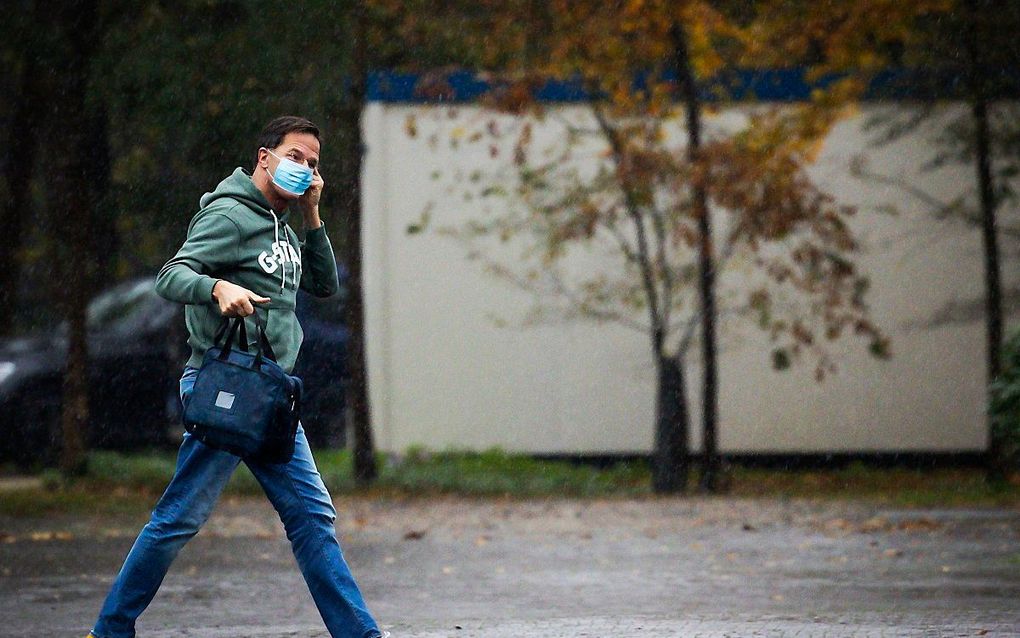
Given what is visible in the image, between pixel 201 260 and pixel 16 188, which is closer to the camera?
pixel 201 260

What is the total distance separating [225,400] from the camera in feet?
17.1

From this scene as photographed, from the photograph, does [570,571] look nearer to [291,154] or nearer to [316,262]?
[316,262]

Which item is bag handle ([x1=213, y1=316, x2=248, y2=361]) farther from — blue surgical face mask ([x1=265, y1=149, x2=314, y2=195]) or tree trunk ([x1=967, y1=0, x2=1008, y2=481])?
tree trunk ([x1=967, y1=0, x2=1008, y2=481])

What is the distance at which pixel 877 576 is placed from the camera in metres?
8.30

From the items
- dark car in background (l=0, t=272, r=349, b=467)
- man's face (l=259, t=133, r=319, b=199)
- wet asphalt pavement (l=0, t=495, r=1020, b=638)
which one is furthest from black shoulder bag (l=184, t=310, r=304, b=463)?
dark car in background (l=0, t=272, r=349, b=467)

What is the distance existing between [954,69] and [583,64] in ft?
9.28

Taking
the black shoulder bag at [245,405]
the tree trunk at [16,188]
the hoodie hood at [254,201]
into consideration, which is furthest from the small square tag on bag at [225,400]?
the tree trunk at [16,188]

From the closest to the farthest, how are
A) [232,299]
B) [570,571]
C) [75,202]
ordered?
[232,299] < [570,571] < [75,202]

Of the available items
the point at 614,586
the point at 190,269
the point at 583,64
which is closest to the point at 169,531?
the point at 190,269

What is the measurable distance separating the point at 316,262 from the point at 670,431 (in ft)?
24.5

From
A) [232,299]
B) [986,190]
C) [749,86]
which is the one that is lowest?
[232,299]

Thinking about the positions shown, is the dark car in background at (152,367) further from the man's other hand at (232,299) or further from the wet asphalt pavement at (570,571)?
the man's other hand at (232,299)

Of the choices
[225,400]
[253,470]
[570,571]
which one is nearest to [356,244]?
[570,571]

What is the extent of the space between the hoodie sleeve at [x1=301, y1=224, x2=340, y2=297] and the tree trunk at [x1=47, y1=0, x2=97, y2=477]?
7.57 metres
